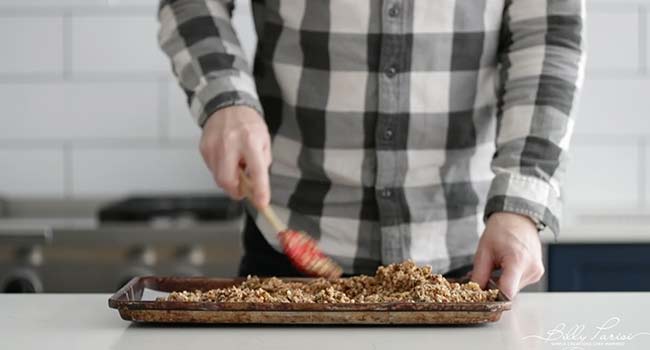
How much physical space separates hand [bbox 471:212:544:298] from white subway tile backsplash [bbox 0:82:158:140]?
5.25 ft

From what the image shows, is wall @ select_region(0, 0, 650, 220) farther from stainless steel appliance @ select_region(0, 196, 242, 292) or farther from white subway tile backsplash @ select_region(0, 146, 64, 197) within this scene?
stainless steel appliance @ select_region(0, 196, 242, 292)

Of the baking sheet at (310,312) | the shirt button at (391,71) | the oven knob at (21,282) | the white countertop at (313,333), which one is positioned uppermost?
the shirt button at (391,71)

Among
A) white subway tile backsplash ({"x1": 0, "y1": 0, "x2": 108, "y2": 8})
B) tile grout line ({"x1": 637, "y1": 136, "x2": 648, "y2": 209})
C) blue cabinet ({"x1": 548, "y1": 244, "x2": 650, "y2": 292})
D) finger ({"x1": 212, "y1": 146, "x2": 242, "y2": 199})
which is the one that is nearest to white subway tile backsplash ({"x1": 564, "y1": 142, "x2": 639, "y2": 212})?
tile grout line ({"x1": 637, "y1": 136, "x2": 648, "y2": 209})

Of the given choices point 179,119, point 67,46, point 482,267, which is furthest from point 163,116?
point 482,267

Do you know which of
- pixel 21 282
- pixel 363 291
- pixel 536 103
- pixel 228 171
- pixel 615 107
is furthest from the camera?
pixel 615 107

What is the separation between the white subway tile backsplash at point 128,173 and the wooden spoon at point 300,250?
1.47 metres

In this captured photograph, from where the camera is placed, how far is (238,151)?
125 cm

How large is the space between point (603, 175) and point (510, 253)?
1.55 meters

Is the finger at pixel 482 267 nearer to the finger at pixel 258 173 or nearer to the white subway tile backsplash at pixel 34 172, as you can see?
the finger at pixel 258 173

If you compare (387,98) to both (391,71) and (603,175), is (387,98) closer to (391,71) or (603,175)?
(391,71)

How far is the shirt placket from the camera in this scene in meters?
1.46

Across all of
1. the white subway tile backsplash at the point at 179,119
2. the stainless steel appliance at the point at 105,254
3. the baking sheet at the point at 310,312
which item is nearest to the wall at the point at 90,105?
the white subway tile backsplash at the point at 179,119

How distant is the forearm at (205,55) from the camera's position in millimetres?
1358

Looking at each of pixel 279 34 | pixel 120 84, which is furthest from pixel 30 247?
pixel 279 34
